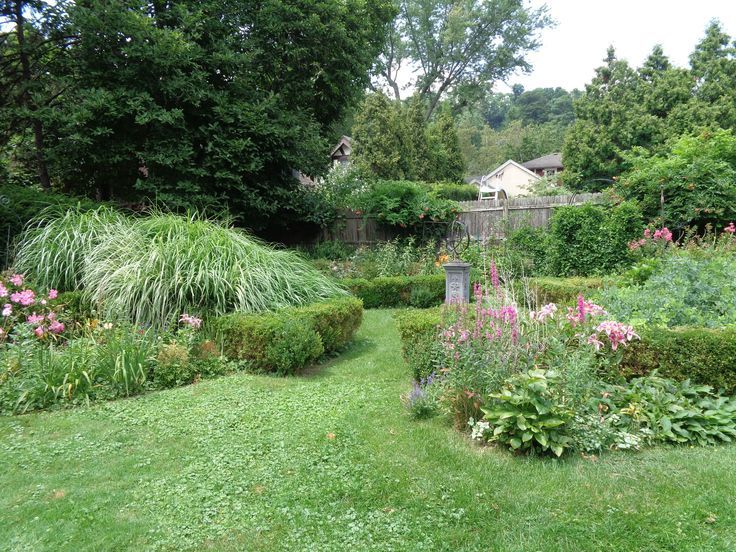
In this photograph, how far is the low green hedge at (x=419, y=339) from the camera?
13.9 ft

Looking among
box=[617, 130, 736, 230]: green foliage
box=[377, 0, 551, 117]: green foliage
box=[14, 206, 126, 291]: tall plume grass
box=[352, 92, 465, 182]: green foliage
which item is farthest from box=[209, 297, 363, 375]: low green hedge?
box=[377, 0, 551, 117]: green foliage

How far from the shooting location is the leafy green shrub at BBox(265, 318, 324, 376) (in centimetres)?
470

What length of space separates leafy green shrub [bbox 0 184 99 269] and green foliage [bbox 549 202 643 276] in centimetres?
816

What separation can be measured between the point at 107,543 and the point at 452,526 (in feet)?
5.38

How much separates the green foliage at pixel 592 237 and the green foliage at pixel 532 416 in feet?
20.7

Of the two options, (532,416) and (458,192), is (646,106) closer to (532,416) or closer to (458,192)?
(458,192)

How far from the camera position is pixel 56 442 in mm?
3303

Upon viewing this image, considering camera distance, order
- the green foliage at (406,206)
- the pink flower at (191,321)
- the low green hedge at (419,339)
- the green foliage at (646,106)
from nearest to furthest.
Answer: the low green hedge at (419,339) → the pink flower at (191,321) → the green foliage at (406,206) → the green foliage at (646,106)

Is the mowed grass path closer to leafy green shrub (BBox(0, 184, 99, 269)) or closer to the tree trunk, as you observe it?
leafy green shrub (BBox(0, 184, 99, 269))

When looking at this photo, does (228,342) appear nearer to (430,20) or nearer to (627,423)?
(627,423)

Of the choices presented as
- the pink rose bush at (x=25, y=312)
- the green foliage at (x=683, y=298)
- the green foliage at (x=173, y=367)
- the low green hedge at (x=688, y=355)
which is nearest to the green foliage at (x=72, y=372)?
the green foliage at (x=173, y=367)

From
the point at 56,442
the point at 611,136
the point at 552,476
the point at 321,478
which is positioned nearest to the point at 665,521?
the point at 552,476

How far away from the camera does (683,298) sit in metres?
4.34

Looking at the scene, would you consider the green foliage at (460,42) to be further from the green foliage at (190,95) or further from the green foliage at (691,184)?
the green foliage at (691,184)
